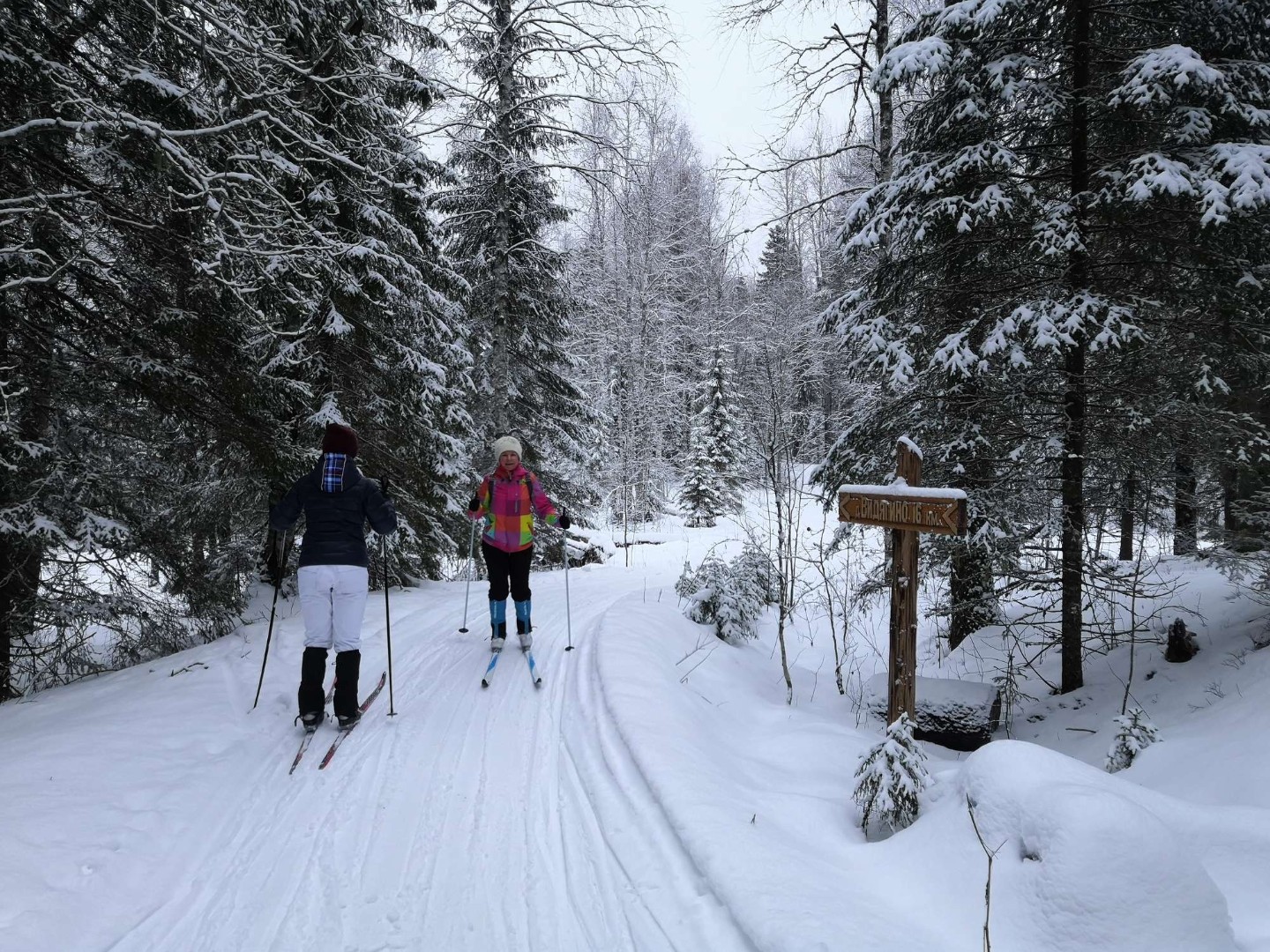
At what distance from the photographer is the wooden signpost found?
3984 mm

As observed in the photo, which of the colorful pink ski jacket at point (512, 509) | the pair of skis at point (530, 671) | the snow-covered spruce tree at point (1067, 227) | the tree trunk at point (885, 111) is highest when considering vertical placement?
the tree trunk at point (885, 111)

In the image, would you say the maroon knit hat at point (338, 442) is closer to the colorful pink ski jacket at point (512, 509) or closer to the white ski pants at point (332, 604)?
the white ski pants at point (332, 604)

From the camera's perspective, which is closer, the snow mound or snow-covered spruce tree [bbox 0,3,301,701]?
the snow mound

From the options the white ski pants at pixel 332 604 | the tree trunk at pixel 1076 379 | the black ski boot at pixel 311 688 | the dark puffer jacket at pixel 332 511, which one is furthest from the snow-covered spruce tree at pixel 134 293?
the tree trunk at pixel 1076 379

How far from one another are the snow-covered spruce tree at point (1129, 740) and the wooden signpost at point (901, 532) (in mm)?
1254

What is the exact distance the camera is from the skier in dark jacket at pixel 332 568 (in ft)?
14.4

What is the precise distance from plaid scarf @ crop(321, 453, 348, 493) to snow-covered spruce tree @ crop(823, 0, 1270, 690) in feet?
17.0

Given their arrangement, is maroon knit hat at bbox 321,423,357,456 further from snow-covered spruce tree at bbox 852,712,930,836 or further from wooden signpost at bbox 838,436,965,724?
snow-covered spruce tree at bbox 852,712,930,836

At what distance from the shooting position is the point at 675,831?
302 cm

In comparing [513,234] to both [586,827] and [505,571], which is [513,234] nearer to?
[505,571]

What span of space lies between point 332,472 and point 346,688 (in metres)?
1.63

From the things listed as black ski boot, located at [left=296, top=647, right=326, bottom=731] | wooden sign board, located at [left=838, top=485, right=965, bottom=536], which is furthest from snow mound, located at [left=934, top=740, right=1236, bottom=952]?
black ski boot, located at [left=296, top=647, right=326, bottom=731]

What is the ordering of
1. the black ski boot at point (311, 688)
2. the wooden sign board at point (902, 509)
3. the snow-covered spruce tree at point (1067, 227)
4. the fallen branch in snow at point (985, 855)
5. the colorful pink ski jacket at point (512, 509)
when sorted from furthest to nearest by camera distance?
the colorful pink ski jacket at point (512, 509)
the snow-covered spruce tree at point (1067, 227)
the black ski boot at point (311, 688)
the wooden sign board at point (902, 509)
the fallen branch in snow at point (985, 855)

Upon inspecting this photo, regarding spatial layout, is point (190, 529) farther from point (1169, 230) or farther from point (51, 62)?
point (1169, 230)
